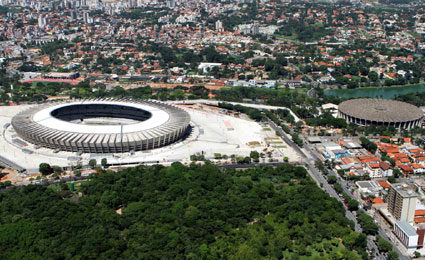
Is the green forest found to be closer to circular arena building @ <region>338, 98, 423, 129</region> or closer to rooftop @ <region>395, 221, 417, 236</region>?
rooftop @ <region>395, 221, 417, 236</region>

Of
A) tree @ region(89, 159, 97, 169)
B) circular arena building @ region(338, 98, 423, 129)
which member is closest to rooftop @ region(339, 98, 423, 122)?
circular arena building @ region(338, 98, 423, 129)

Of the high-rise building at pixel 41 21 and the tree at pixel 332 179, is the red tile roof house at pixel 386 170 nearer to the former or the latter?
the tree at pixel 332 179

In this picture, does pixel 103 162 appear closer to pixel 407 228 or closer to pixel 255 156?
pixel 255 156

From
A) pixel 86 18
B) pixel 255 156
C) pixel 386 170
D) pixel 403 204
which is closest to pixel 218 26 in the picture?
pixel 86 18

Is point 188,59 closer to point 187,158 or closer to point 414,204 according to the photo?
point 187,158

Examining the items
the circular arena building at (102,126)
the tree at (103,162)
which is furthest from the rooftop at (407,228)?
the tree at (103,162)

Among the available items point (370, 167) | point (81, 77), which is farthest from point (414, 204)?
point (81, 77)
